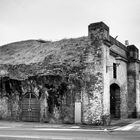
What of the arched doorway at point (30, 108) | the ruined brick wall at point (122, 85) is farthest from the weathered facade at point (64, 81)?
the ruined brick wall at point (122, 85)

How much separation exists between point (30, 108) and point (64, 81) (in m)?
3.50

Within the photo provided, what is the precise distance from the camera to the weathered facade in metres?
18.4

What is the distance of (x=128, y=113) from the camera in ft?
82.4

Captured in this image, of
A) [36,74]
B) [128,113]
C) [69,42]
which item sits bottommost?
[128,113]

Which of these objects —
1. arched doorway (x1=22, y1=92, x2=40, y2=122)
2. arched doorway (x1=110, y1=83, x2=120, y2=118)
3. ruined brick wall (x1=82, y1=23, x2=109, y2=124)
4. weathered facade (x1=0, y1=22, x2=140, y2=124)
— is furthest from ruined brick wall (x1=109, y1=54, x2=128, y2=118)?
arched doorway (x1=22, y1=92, x2=40, y2=122)

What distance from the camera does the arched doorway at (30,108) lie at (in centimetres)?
2005

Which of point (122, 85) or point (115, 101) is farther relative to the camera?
point (122, 85)

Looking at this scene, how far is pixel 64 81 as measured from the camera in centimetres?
1911

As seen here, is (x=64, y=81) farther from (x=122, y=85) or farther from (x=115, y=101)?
(x=122, y=85)

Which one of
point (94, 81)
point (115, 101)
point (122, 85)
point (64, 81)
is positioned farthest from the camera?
point (122, 85)

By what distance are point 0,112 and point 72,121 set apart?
627 centimetres

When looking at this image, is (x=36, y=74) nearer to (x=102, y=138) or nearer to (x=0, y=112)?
(x=0, y=112)

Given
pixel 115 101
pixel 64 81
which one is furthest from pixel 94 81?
pixel 115 101

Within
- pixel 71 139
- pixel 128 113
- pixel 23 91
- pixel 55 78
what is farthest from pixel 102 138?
pixel 128 113
